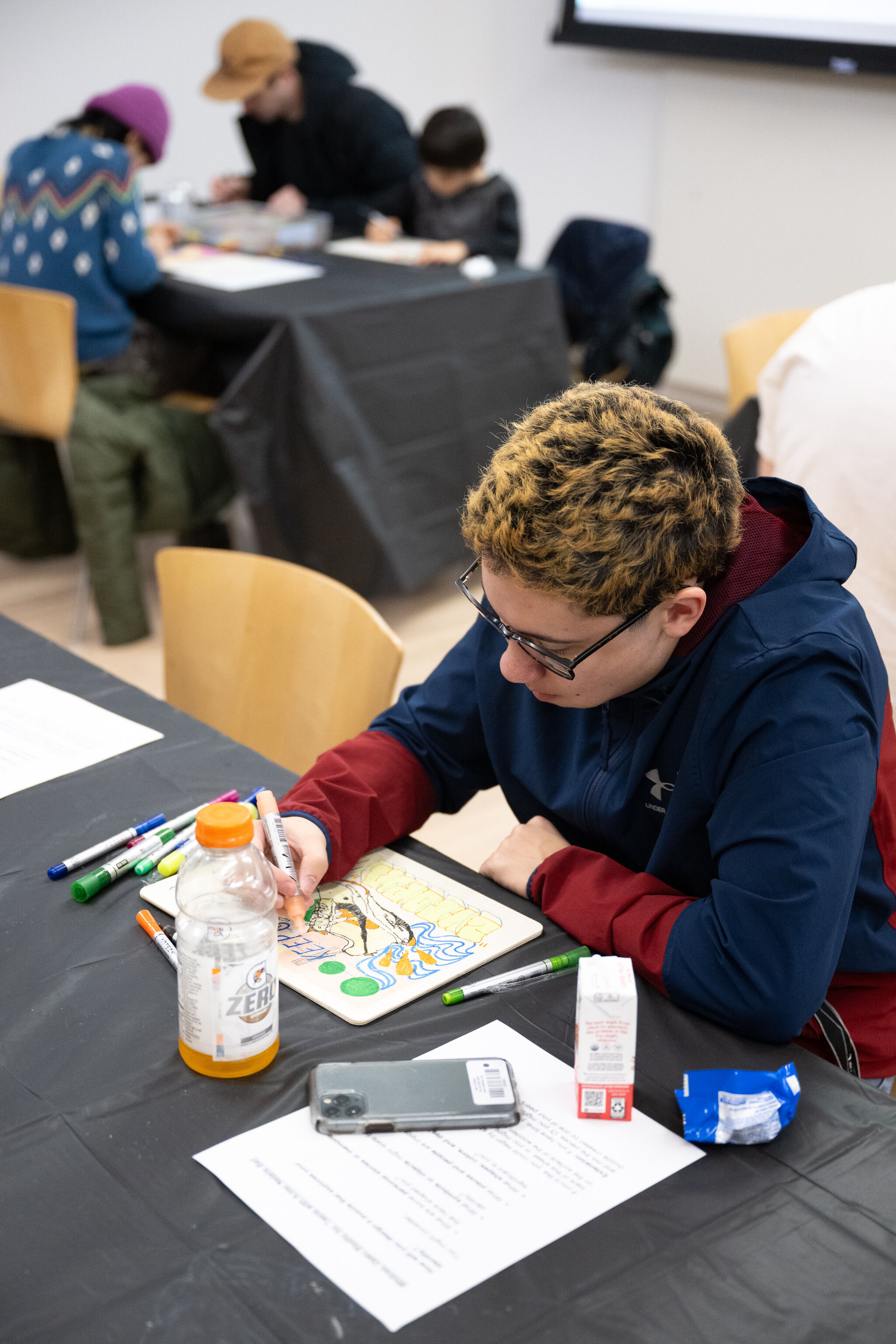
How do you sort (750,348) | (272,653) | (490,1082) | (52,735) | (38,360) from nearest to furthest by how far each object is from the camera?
(490,1082) < (52,735) < (272,653) < (750,348) < (38,360)

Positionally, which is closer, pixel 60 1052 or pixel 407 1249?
pixel 407 1249

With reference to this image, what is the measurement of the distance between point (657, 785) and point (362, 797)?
10.5 inches

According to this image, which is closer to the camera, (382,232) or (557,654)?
(557,654)

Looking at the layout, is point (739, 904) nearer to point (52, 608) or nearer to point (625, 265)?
point (52, 608)

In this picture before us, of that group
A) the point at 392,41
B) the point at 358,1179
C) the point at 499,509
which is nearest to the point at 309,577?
the point at 499,509

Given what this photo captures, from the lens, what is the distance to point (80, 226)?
2961 millimetres

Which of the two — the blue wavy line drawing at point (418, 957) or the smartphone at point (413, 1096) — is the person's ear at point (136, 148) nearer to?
the blue wavy line drawing at point (418, 957)

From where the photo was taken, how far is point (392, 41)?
5680mm

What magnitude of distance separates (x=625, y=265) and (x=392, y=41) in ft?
7.42

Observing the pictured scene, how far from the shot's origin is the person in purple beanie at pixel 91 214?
2943 millimetres

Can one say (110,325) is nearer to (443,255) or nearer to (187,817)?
(443,255)

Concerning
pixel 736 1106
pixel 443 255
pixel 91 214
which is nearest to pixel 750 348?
pixel 443 255

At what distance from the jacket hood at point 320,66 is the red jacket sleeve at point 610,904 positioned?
3633 mm

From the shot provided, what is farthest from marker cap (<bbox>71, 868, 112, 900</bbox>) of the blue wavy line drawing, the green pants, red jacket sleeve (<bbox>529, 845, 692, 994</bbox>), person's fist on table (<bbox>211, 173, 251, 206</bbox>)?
person's fist on table (<bbox>211, 173, 251, 206</bbox>)
